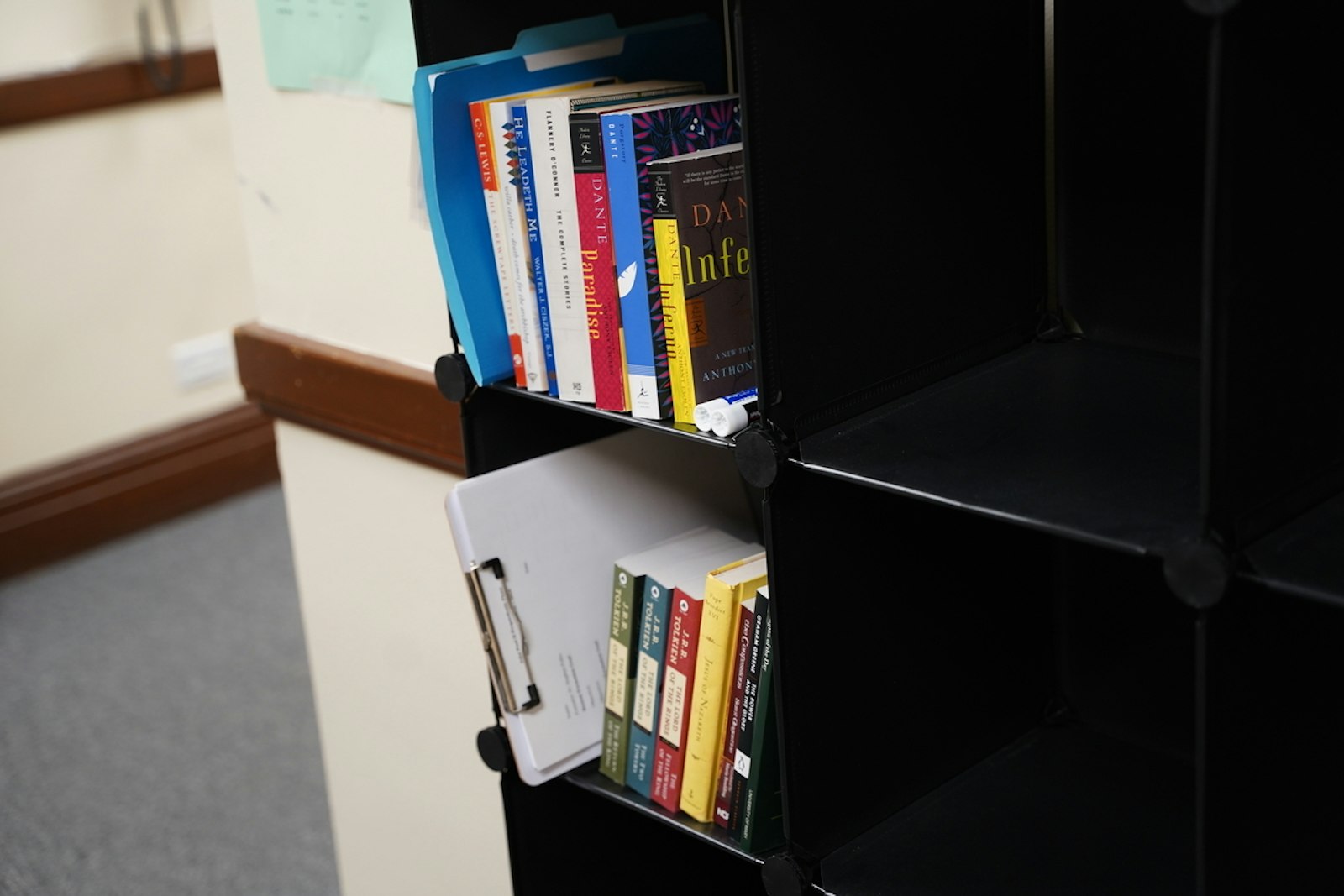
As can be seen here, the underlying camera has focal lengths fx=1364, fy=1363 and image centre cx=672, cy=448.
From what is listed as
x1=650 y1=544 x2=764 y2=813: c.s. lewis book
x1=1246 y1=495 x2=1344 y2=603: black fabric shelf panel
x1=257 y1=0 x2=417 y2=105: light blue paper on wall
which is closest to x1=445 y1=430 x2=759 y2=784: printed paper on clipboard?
x1=650 y1=544 x2=764 y2=813: c.s. lewis book

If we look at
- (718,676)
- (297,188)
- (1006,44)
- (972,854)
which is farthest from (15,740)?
(1006,44)

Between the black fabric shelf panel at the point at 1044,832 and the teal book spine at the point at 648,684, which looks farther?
the teal book spine at the point at 648,684

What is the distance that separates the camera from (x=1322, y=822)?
820 millimetres

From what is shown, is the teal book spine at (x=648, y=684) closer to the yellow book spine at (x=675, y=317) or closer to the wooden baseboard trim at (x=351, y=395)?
the yellow book spine at (x=675, y=317)

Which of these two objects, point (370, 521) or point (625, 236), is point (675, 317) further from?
point (370, 521)

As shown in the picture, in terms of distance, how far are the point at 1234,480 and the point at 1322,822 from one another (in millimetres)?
234

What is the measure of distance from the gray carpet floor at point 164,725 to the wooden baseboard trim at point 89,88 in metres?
1.14

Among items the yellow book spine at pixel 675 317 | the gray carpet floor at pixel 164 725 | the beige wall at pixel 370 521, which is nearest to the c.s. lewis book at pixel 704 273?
the yellow book spine at pixel 675 317

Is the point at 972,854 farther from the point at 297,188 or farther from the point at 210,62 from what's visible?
the point at 210,62

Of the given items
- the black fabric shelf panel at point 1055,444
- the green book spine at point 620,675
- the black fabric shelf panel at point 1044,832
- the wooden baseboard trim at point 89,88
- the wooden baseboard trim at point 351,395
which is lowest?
the black fabric shelf panel at point 1044,832

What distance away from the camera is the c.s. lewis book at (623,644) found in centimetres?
122

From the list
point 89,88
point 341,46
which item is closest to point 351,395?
point 341,46

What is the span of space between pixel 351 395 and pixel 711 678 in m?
0.73

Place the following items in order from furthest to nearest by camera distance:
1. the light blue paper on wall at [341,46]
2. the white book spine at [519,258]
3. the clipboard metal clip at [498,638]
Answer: the light blue paper on wall at [341,46]
the clipboard metal clip at [498,638]
the white book spine at [519,258]
